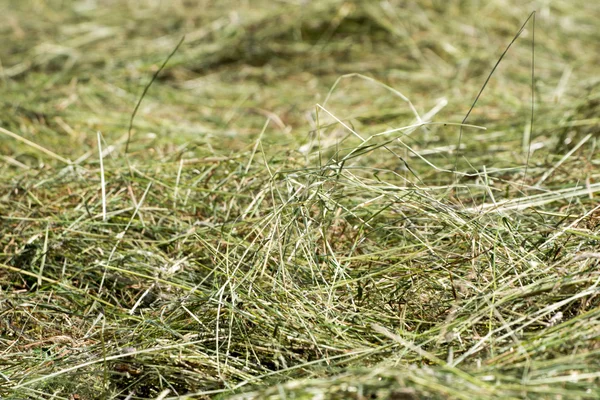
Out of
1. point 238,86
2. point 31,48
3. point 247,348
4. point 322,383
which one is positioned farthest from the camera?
point 31,48

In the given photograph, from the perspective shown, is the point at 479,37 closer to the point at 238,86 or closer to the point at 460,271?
the point at 238,86

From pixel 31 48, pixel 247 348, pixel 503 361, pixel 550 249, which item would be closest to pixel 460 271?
pixel 550 249

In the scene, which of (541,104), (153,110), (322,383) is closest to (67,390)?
(322,383)

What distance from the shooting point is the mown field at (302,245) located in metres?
1.11

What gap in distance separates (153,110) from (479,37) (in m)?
1.29

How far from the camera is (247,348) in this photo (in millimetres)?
1203

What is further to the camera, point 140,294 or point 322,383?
point 140,294

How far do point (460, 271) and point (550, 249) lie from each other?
0.16m

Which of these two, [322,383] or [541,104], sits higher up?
[322,383]

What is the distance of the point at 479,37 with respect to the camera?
2.87 meters

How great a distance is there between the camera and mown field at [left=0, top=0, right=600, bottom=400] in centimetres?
111

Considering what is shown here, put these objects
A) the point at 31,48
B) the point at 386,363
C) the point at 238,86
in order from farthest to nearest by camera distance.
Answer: the point at 31,48 → the point at 238,86 → the point at 386,363

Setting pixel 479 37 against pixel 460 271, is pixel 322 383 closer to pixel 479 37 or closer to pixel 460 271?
pixel 460 271

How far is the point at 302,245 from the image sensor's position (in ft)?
4.28
